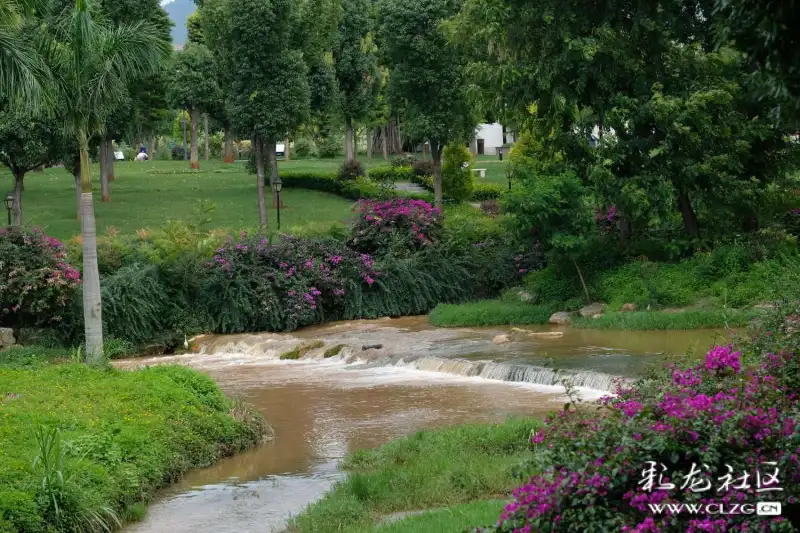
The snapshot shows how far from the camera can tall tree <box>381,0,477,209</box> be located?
31594 millimetres

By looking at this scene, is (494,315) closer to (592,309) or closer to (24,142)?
(592,309)

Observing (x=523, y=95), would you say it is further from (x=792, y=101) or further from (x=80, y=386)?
(x=792, y=101)

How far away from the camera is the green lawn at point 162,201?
116 feet

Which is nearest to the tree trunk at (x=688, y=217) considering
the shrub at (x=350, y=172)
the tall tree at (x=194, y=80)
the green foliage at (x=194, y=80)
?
the shrub at (x=350, y=172)

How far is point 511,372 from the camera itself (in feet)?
58.7

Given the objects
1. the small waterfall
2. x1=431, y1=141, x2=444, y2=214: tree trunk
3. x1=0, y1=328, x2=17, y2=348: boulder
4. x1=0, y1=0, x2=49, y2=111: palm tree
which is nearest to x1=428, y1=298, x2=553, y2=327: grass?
the small waterfall

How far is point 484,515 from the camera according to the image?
26.6 ft

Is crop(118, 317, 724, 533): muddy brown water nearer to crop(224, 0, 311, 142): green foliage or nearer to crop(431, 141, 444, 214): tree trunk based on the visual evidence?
crop(431, 141, 444, 214): tree trunk

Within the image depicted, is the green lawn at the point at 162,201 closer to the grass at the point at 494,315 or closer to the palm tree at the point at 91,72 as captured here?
the grass at the point at 494,315

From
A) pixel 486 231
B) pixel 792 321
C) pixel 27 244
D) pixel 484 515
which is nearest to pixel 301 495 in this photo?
pixel 484 515

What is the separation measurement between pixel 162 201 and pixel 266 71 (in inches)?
389

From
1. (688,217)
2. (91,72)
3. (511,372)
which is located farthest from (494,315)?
(91,72)

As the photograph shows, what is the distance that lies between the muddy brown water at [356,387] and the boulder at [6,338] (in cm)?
264

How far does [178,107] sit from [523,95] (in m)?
31.2
